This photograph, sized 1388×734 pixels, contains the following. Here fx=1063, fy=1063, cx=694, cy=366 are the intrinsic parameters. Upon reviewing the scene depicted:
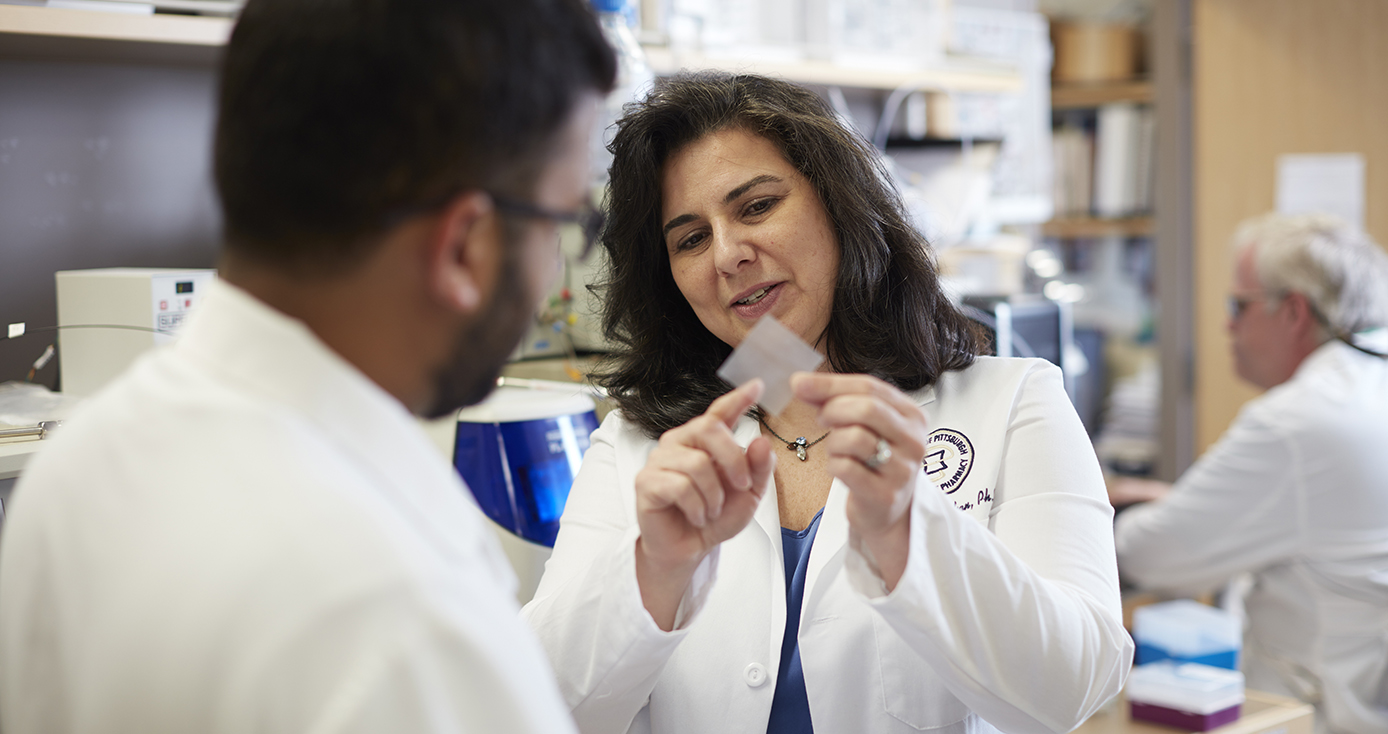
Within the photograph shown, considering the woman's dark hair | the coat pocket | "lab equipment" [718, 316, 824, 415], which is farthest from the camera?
the woman's dark hair

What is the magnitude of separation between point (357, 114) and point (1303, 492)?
95.3 inches

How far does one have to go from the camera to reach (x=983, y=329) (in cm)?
154

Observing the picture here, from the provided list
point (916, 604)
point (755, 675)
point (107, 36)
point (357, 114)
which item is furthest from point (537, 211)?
point (107, 36)

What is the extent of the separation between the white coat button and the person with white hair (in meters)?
1.67

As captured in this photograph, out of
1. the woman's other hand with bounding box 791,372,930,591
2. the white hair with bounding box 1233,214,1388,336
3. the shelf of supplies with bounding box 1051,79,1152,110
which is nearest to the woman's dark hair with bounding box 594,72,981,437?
the woman's other hand with bounding box 791,372,930,591

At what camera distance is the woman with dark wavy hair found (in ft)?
3.28

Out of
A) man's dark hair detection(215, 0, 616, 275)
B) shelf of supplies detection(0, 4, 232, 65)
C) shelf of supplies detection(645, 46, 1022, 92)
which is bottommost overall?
man's dark hair detection(215, 0, 616, 275)

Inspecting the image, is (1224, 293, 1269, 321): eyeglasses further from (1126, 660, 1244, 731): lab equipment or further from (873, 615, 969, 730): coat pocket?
(873, 615, 969, 730): coat pocket

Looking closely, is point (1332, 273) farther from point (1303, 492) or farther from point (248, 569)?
→ point (248, 569)

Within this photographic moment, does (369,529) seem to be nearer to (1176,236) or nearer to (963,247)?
(963,247)

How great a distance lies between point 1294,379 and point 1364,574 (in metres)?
0.50

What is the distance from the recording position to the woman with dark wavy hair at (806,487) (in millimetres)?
1000

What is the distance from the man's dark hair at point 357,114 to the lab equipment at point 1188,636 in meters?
1.95

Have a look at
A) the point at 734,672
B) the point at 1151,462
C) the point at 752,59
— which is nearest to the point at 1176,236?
the point at 1151,462
